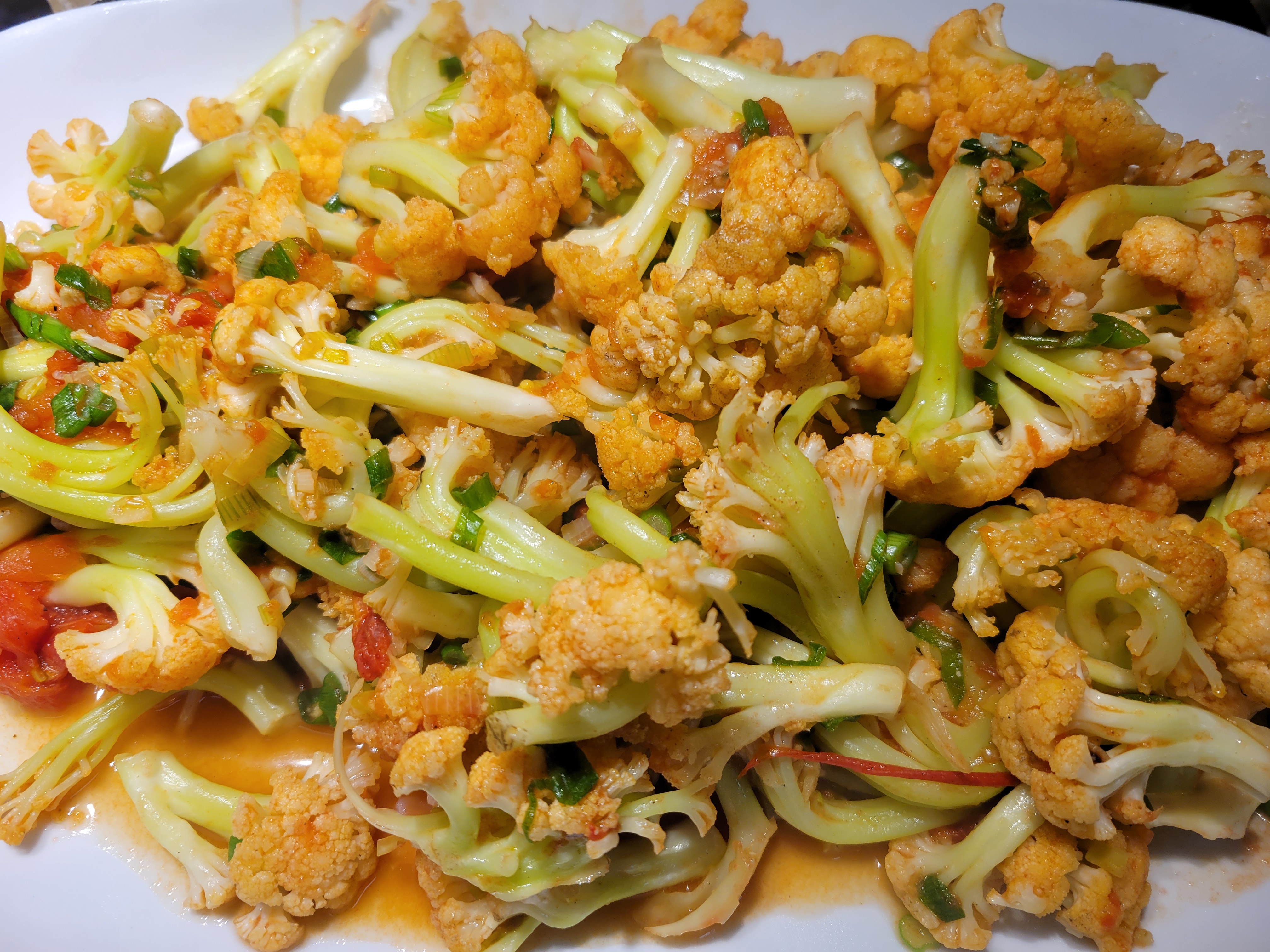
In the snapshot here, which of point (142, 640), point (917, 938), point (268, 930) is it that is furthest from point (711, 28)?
point (268, 930)

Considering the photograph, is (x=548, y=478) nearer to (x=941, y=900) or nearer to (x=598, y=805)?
(x=598, y=805)

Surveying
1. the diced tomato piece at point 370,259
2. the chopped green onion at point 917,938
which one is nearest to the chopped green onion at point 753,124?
the diced tomato piece at point 370,259

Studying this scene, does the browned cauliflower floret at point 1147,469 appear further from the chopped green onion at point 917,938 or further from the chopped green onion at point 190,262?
the chopped green onion at point 190,262

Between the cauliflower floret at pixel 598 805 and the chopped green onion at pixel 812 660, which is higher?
the chopped green onion at pixel 812 660

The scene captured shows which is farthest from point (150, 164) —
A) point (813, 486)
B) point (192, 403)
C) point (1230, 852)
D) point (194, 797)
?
point (1230, 852)

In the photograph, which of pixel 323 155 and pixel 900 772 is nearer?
pixel 900 772

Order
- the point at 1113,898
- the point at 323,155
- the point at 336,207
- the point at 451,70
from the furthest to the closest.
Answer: the point at 451,70
the point at 323,155
the point at 336,207
the point at 1113,898
